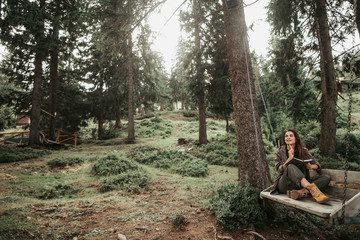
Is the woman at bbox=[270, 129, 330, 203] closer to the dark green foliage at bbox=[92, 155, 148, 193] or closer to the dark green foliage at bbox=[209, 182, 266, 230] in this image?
the dark green foliage at bbox=[209, 182, 266, 230]

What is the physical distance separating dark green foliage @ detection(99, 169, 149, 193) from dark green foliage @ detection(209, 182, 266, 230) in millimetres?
2913

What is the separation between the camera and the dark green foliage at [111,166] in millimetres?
7207

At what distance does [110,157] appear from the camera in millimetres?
8227

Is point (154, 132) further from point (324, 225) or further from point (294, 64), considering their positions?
point (324, 225)

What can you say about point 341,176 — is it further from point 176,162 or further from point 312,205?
point 176,162

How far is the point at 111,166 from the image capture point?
744 cm

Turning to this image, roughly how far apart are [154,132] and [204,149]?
12128 millimetres

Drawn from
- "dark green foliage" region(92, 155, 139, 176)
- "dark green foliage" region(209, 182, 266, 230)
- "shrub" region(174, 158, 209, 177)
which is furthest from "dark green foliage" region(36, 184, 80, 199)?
"dark green foliage" region(209, 182, 266, 230)

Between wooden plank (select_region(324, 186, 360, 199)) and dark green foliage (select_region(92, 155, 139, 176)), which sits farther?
dark green foliage (select_region(92, 155, 139, 176))

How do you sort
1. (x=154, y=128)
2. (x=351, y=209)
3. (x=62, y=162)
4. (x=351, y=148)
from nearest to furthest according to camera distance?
(x=351, y=209) < (x=62, y=162) < (x=351, y=148) < (x=154, y=128)

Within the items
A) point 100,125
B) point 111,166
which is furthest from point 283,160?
point 100,125

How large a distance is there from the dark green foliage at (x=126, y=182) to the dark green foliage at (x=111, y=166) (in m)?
0.57

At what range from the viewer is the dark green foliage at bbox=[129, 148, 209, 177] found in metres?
8.08

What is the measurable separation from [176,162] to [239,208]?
6104 mm
